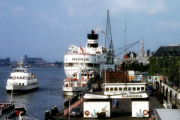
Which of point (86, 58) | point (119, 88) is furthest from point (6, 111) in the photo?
point (86, 58)

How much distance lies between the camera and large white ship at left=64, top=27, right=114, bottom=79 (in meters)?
96.0

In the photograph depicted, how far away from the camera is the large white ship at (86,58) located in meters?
96.0

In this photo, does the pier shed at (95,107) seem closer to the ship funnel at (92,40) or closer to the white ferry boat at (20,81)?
the white ferry boat at (20,81)

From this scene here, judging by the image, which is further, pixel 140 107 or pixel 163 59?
pixel 163 59

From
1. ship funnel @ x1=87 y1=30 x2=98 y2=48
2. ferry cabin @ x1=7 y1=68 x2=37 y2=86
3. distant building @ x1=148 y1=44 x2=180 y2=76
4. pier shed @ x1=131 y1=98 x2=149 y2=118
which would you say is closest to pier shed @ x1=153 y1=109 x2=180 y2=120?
pier shed @ x1=131 y1=98 x2=149 y2=118

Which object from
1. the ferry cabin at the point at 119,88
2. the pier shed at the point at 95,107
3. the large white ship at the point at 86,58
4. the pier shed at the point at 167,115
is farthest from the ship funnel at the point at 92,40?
the pier shed at the point at 167,115

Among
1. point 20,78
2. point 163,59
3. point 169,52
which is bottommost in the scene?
point 20,78

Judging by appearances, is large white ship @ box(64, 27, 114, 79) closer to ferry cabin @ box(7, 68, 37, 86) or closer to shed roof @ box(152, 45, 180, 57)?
ferry cabin @ box(7, 68, 37, 86)

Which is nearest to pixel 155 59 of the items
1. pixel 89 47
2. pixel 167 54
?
pixel 167 54

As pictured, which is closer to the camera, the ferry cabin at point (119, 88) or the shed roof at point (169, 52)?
the ferry cabin at point (119, 88)

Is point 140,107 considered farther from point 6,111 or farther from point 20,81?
point 20,81

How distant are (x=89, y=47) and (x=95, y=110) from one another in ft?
252

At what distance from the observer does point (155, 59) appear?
287 feet

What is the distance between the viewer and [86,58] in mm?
98000
